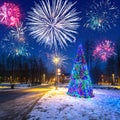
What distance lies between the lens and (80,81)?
24766mm

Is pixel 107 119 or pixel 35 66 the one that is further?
pixel 35 66

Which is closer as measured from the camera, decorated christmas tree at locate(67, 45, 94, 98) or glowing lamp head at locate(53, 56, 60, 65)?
decorated christmas tree at locate(67, 45, 94, 98)

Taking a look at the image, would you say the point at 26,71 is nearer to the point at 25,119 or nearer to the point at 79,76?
the point at 79,76

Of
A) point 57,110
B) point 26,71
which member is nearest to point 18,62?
point 26,71

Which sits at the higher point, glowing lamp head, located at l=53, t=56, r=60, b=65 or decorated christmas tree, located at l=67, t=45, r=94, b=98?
glowing lamp head, located at l=53, t=56, r=60, b=65

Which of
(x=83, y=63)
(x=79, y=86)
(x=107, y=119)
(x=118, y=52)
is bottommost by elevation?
(x=107, y=119)

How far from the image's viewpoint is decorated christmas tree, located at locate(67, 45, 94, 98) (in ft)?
79.0

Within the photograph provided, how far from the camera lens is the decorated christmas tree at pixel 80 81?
2408cm

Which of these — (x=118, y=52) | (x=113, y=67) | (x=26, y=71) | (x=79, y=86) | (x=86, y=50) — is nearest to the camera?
(x=79, y=86)

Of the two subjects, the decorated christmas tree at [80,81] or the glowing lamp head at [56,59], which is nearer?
the decorated christmas tree at [80,81]

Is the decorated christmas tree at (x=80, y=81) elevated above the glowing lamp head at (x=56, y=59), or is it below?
below

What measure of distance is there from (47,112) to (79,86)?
10551 millimetres

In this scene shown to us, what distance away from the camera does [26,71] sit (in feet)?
335

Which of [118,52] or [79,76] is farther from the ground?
[118,52]
